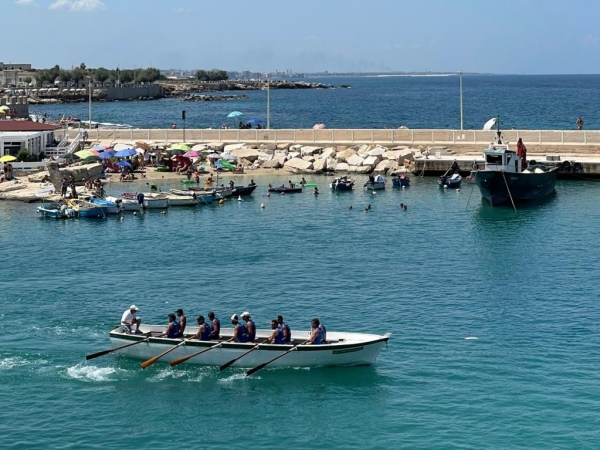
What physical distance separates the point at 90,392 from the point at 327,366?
756 cm

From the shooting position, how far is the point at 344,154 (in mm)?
80500

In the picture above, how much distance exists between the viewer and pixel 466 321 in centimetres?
3897

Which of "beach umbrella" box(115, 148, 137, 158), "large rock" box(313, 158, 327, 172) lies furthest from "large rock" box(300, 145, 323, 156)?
"beach umbrella" box(115, 148, 137, 158)

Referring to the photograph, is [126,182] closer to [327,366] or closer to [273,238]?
[273,238]

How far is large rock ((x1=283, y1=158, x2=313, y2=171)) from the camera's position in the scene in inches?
3088

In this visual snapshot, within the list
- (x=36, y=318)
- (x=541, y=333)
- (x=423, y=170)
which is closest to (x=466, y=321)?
(x=541, y=333)

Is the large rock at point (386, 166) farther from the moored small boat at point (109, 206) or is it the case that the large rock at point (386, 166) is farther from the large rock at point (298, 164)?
the moored small boat at point (109, 206)

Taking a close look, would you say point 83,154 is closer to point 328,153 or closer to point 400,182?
point 328,153

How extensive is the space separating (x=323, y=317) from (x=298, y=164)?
40.2 metres

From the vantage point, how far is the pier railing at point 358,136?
81250 mm

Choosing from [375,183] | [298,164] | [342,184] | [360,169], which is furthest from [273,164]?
[375,183]

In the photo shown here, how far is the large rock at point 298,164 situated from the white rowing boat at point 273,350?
146 ft

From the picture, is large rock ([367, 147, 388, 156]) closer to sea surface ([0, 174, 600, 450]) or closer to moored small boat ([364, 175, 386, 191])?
moored small boat ([364, 175, 386, 191])

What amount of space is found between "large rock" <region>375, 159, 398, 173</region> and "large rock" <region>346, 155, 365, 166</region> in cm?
138
